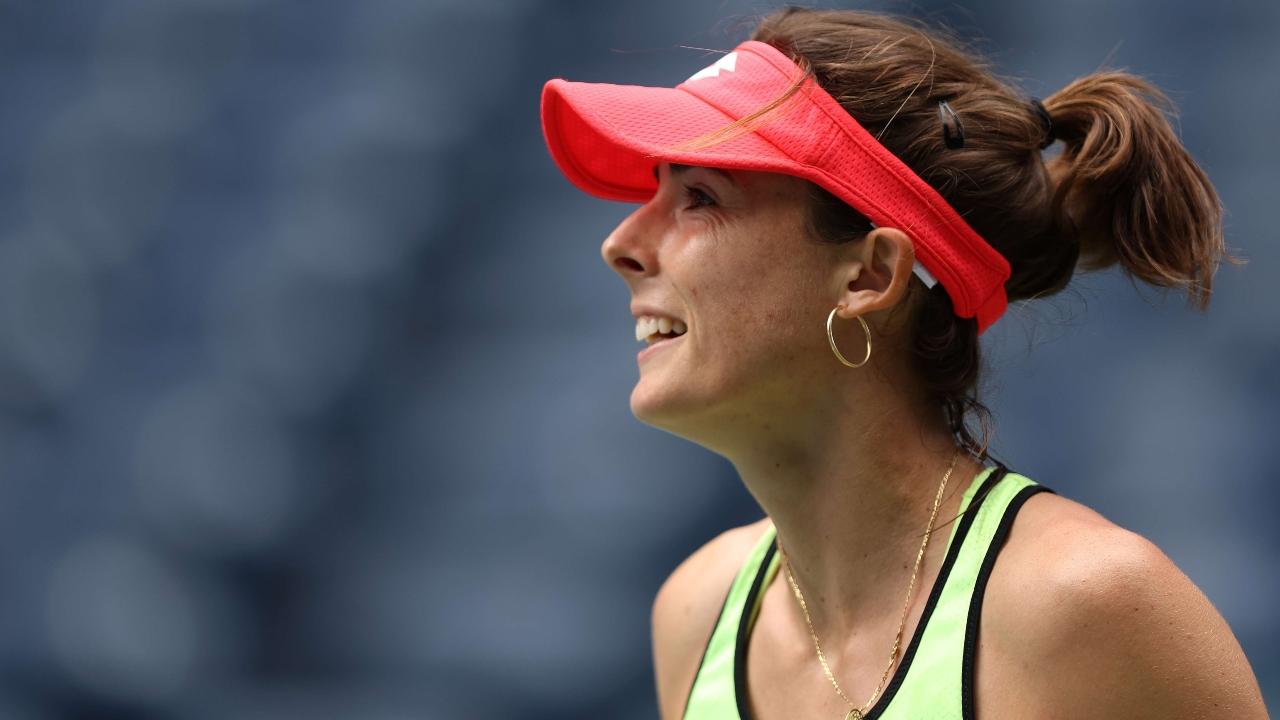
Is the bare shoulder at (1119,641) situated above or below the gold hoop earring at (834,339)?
below

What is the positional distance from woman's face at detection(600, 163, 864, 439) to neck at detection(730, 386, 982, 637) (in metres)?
0.05

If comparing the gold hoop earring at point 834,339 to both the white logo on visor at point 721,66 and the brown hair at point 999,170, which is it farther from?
the white logo on visor at point 721,66

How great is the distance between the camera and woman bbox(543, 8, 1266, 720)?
1391mm

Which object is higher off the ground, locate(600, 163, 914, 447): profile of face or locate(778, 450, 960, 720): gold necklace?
locate(600, 163, 914, 447): profile of face

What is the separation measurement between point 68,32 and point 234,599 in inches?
46.2

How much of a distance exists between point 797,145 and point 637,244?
20cm

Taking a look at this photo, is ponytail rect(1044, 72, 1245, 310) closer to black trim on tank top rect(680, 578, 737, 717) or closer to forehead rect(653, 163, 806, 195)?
forehead rect(653, 163, 806, 195)

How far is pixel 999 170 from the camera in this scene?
4.67 ft

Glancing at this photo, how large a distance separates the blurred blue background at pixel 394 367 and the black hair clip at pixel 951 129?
1104 mm

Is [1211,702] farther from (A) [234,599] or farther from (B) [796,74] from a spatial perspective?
(A) [234,599]

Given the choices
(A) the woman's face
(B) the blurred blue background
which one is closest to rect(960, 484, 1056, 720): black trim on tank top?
(A) the woman's face

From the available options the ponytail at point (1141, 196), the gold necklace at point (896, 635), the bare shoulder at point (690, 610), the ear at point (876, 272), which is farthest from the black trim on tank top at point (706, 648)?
the ponytail at point (1141, 196)

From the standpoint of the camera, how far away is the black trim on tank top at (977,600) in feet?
4.19

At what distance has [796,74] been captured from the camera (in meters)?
1.43
